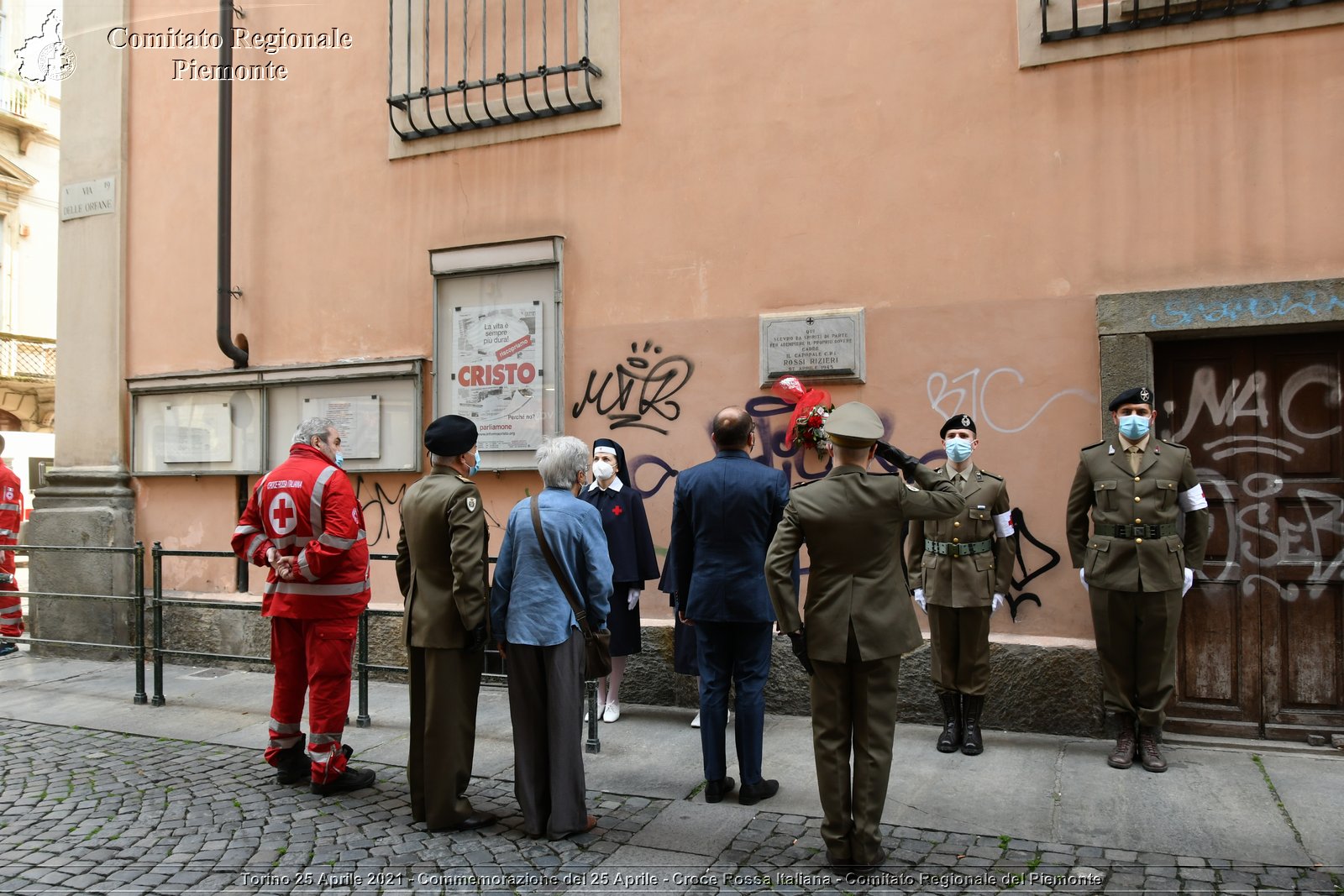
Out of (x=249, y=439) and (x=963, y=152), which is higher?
(x=963, y=152)

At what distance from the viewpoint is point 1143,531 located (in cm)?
494

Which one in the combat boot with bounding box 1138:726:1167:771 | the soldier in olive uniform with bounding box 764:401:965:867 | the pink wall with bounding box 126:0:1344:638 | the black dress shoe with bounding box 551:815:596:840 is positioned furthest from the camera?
the pink wall with bounding box 126:0:1344:638

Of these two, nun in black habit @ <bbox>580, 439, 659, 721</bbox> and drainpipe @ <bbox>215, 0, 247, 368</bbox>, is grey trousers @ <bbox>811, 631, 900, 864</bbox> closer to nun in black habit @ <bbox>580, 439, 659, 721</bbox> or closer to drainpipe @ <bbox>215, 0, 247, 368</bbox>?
nun in black habit @ <bbox>580, 439, 659, 721</bbox>

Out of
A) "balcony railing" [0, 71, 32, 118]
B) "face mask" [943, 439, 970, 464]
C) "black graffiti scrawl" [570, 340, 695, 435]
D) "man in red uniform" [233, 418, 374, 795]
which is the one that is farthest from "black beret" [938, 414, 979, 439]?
"balcony railing" [0, 71, 32, 118]

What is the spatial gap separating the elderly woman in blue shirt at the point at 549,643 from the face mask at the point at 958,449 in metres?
2.01

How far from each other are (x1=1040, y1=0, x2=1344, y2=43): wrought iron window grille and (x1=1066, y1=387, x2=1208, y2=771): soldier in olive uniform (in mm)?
2130

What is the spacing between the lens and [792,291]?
246 inches

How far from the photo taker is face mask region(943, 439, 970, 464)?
508 cm

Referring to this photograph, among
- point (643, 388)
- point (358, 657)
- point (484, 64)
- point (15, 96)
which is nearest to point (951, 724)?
point (643, 388)

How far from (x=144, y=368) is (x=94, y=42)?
117 inches

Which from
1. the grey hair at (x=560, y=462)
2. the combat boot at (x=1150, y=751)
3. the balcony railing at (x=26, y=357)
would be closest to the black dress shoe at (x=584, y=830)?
the grey hair at (x=560, y=462)

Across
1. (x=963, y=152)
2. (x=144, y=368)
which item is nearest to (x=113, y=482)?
(x=144, y=368)

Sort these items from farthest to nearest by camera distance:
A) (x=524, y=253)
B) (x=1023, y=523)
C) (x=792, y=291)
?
(x=524, y=253) → (x=792, y=291) → (x=1023, y=523)

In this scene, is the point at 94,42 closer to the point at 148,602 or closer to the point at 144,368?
the point at 144,368
